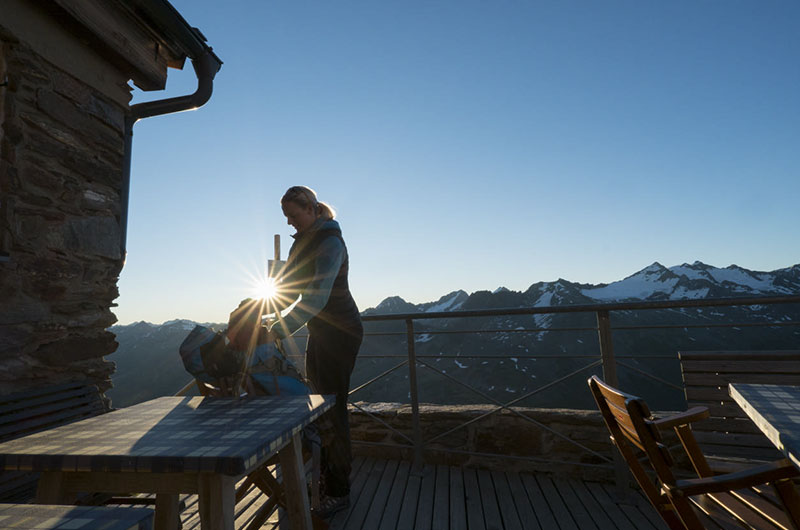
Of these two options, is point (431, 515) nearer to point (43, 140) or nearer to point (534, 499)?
point (534, 499)

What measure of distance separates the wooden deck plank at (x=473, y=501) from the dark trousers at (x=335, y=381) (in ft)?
2.33

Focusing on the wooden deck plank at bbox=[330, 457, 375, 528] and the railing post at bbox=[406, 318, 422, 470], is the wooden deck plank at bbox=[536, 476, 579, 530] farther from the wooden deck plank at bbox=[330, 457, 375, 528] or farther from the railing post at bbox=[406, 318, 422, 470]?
the wooden deck plank at bbox=[330, 457, 375, 528]

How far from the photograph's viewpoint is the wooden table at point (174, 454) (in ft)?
3.00

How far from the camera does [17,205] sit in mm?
1808

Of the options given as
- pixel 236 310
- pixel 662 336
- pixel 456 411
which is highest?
pixel 236 310

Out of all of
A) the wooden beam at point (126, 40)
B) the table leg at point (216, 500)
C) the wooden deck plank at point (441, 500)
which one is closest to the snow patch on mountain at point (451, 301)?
the wooden deck plank at point (441, 500)

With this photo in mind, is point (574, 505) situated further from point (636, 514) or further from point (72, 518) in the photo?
point (72, 518)

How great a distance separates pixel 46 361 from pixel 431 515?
2104mm

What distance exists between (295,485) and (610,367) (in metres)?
1.99

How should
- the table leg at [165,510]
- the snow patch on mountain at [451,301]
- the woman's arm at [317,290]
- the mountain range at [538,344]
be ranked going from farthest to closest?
the snow patch on mountain at [451,301] < the mountain range at [538,344] < the woman's arm at [317,290] < the table leg at [165,510]

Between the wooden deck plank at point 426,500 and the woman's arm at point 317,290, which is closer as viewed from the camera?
the woman's arm at point 317,290

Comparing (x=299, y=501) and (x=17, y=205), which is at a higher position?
(x=17, y=205)

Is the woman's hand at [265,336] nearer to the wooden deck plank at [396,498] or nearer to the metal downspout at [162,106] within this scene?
the wooden deck plank at [396,498]

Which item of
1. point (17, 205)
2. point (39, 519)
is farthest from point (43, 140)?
point (39, 519)
